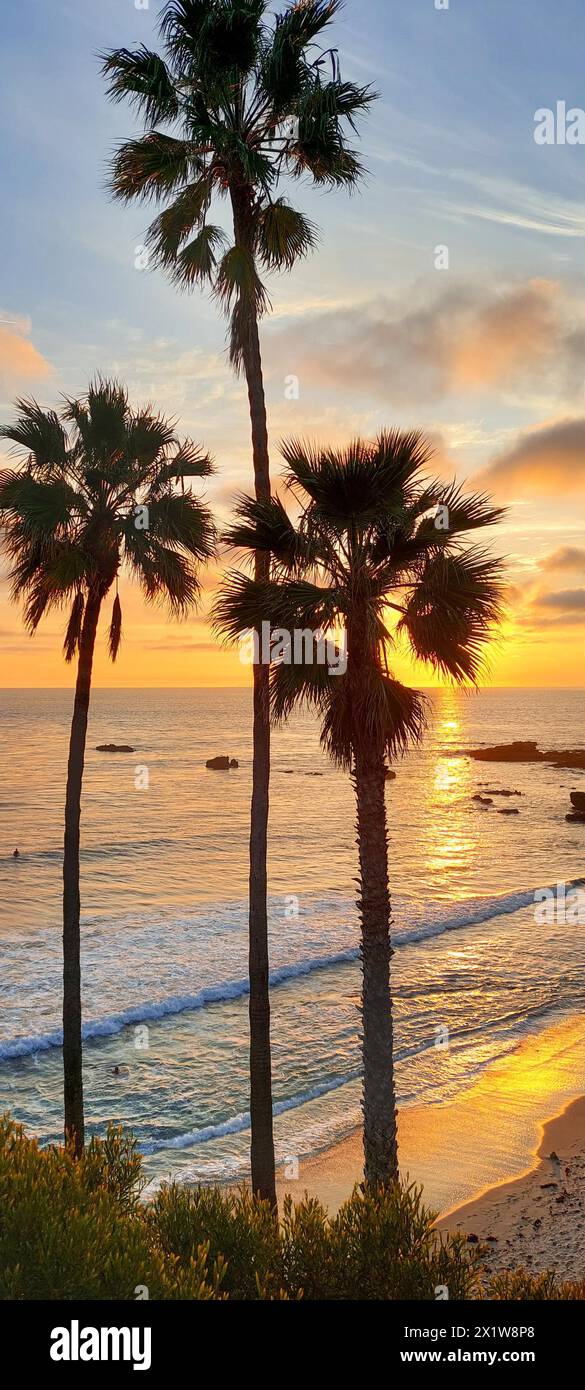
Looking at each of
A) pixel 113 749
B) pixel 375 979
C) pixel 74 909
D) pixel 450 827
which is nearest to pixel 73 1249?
pixel 375 979

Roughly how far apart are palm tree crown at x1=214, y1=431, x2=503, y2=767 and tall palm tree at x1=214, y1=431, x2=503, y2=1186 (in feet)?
0.05

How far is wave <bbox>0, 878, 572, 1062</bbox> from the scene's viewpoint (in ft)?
82.4

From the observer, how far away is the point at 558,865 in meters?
54.2

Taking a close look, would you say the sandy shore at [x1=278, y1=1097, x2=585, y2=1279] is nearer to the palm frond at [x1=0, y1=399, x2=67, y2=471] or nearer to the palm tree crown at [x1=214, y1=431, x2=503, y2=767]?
the palm tree crown at [x1=214, y1=431, x2=503, y2=767]

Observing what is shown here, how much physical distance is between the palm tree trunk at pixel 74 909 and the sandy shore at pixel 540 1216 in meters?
6.40

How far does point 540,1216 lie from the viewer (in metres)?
→ 15.3

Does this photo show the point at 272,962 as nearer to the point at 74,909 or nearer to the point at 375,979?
the point at 74,909

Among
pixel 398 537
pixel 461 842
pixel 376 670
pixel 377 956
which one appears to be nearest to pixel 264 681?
pixel 376 670

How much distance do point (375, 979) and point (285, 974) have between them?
20.9m

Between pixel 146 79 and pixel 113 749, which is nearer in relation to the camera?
pixel 146 79

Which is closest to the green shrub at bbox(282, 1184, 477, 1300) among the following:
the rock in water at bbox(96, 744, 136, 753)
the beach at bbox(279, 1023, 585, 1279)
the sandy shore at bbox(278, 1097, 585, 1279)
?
the sandy shore at bbox(278, 1097, 585, 1279)

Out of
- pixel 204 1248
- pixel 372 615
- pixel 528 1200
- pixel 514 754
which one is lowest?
pixel 528 1200

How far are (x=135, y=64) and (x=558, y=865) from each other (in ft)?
160

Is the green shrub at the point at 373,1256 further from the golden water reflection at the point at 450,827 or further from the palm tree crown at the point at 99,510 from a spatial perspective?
the golden water reflection at the point at 450,827
